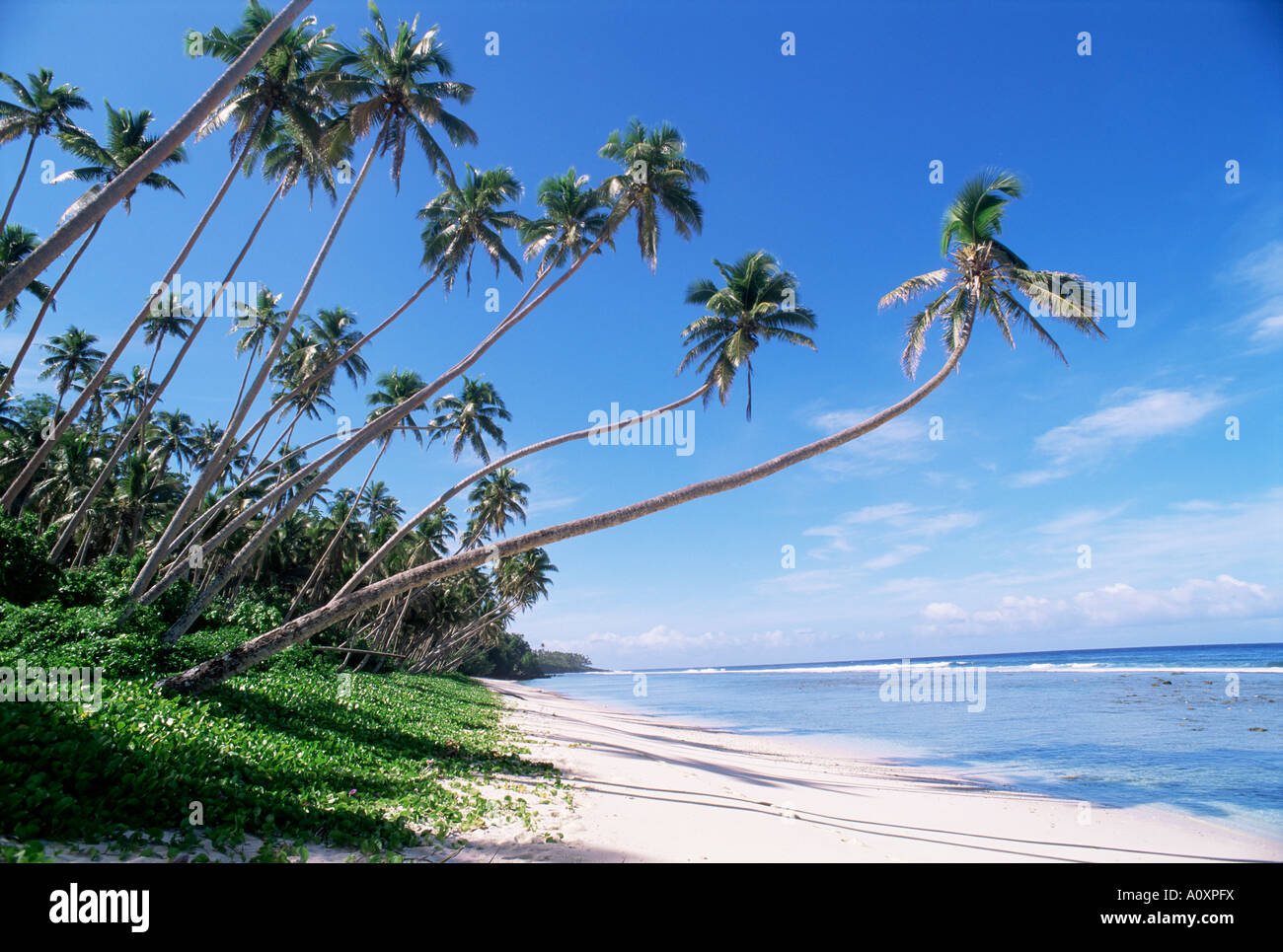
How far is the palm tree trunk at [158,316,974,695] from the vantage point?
240 inches

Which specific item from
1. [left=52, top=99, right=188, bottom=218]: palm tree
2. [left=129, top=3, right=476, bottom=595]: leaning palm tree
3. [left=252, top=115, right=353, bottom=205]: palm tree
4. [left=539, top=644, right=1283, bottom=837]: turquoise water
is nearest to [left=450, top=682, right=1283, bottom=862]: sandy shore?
[left=539, top=644, right=1283, bottom=837]: turquoise water

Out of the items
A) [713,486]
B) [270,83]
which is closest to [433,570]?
[713,486]

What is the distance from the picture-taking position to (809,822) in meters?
8.03

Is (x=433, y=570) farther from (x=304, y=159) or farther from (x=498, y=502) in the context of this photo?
(x=498, y=502)

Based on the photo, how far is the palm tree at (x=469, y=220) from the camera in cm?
1667

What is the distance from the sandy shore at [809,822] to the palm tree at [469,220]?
13.8 m

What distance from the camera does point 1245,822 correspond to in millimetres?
9859

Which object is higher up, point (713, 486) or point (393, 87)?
point (393, 87)

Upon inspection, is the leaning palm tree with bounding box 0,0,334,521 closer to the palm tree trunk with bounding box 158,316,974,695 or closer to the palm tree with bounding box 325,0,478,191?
the palm tree with bounding box 325,0,478,191

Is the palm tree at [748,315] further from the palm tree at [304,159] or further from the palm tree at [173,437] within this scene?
the palm tree at [173,437]

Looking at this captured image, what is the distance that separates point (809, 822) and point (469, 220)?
1717 cm

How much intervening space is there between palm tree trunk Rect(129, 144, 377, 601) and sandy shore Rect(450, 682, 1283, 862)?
8.91 meters

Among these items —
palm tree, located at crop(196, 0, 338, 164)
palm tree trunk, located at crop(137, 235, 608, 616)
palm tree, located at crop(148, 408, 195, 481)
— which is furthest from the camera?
palm tree, located at crop(148, 408, 195, 481)
